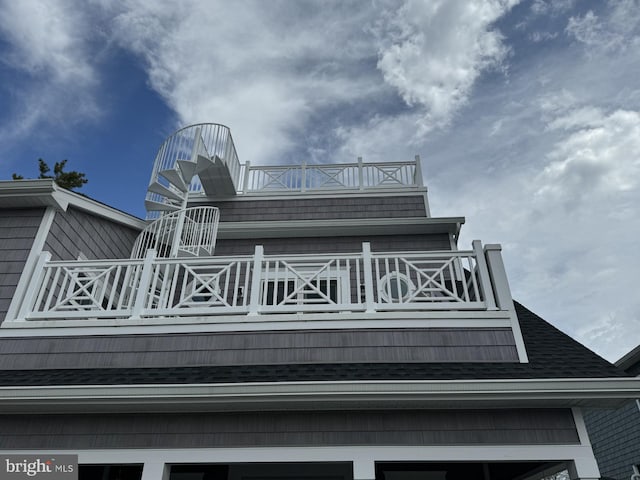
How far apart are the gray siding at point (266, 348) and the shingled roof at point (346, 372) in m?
0.11

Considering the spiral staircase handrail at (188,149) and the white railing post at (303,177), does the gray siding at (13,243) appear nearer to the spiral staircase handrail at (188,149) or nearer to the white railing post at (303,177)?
the spiral staircase handrail at (188,149)

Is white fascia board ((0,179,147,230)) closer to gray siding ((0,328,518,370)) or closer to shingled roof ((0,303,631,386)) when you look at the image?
gray siding ((0,328,518,370))

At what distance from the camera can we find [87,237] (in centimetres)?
666

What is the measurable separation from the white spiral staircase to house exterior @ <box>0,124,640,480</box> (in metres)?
1.70

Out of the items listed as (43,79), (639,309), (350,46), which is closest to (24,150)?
(43,79)

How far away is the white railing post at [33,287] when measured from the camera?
187 inches

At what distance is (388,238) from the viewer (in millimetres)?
8109

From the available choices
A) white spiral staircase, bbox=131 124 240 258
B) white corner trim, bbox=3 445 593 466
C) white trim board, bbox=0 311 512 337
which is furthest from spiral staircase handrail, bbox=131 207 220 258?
white corner trim, bbox=3 445 593 466

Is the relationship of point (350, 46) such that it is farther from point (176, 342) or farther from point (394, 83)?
point (176, 342)

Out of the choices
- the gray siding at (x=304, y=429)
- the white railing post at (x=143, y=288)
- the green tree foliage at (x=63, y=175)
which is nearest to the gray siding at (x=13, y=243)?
the white railing post at (x=143, y=288)

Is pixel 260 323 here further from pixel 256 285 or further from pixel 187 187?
pixel 187 187

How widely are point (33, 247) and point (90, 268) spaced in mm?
777

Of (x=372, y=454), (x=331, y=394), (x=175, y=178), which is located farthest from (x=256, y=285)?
(x=175, y=178)

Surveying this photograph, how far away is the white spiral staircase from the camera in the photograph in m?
7.68
